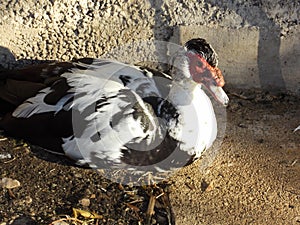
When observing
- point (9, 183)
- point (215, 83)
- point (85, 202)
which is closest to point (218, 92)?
point (215, 83)

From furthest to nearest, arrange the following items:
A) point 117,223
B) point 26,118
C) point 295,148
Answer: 1. point 295,148
2. point 26,118
3. point 117,223

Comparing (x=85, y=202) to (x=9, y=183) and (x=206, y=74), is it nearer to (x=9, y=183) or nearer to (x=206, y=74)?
(x=9, y=183)

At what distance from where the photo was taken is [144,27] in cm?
297

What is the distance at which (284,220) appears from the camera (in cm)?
252

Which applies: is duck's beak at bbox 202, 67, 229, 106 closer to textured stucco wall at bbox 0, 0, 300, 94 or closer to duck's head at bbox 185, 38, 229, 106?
duck's head at bbox 185, 38, 229, 106

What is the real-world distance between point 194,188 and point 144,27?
85 centimetres

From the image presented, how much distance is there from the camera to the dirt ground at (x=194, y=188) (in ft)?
8.23

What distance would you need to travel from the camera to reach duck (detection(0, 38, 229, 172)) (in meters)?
2.55

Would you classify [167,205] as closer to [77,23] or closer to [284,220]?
[284,220]

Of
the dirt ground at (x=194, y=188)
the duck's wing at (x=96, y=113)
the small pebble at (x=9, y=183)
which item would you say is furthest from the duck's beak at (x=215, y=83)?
the small pebble at (x=9, y=183)

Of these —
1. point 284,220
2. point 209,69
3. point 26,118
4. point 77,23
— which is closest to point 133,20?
point 77,23

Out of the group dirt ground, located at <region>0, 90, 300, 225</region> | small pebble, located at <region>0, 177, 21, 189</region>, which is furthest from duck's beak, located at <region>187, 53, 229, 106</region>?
small pebble, located at <region>0, 177, 21, 189</region>

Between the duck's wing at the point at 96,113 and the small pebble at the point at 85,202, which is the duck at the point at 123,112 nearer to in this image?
the duck's wing at the point at 96,113

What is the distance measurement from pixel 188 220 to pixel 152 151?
0.32m
